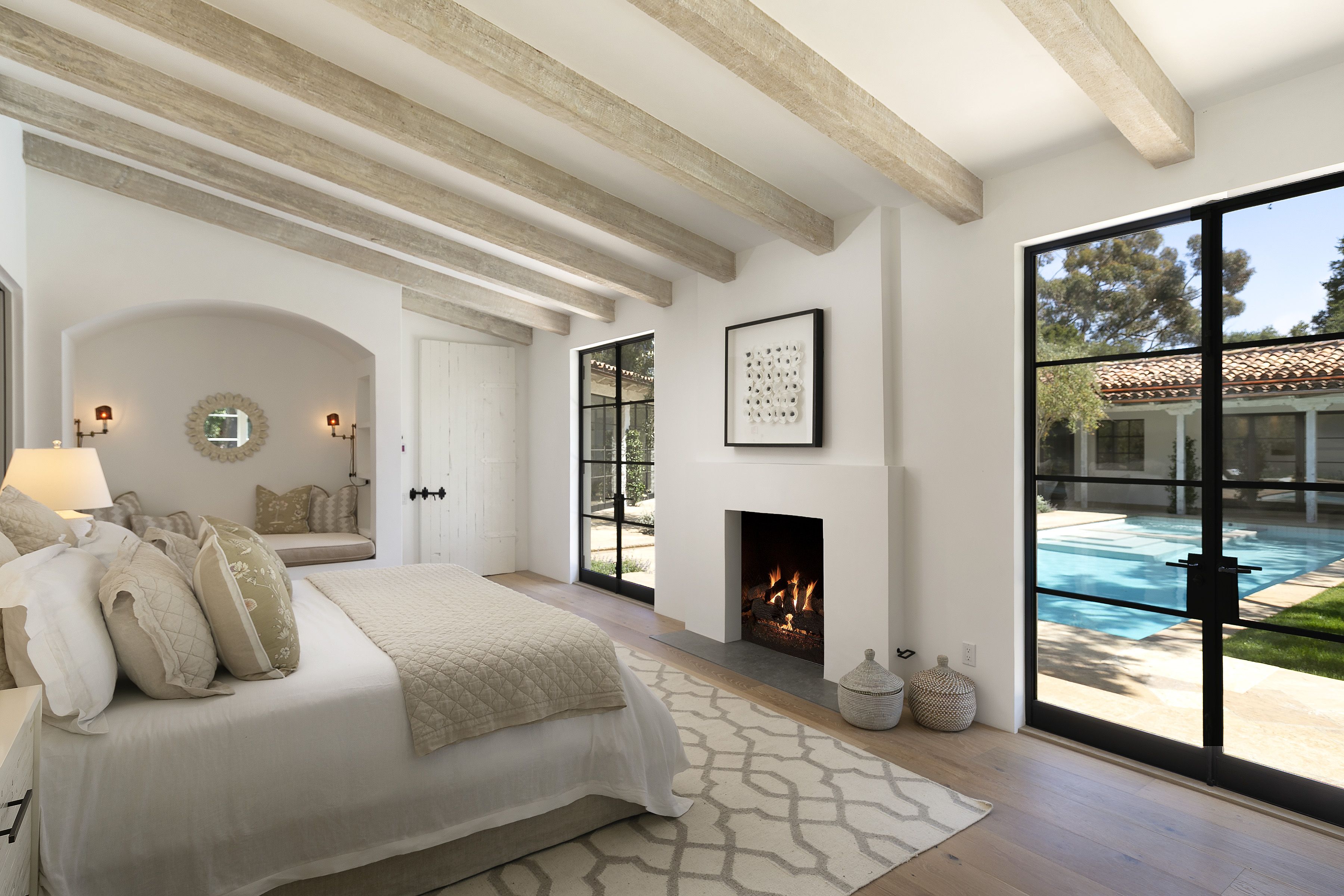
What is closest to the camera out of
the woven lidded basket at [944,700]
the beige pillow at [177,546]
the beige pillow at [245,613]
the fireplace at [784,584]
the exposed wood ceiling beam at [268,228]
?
the beige pillow at [245,613]

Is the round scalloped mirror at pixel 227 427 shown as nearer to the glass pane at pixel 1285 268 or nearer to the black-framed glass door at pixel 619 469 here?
the black-framed glass door at pixel 619 469

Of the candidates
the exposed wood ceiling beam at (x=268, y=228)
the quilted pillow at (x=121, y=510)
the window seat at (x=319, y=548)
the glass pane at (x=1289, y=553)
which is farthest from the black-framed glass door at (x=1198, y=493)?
the quilted pillow at (x=121, y=510)

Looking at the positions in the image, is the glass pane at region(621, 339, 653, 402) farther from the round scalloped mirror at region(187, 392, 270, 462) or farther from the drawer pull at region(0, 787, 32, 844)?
the drawer pull at region(0, 787, 32, 844)

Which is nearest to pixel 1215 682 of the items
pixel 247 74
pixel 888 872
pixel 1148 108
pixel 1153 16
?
pixel 888 872

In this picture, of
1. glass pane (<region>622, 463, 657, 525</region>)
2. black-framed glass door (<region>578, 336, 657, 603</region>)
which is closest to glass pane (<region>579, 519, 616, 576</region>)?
black-framed glass door (<region>578, 336, 657, 603</region>)

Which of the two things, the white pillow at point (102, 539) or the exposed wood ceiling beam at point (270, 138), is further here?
the exposed wood ceiling beam at point (270, 138)

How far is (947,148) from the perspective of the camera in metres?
3.12

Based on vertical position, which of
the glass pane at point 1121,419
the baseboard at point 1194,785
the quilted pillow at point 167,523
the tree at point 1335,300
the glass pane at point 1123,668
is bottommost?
the baseboard at point 1194,785

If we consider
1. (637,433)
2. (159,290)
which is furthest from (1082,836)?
(159,290)

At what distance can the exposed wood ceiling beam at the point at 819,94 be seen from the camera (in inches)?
87.7

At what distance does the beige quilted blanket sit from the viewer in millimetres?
2098

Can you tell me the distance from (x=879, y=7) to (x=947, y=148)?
960 millimetres

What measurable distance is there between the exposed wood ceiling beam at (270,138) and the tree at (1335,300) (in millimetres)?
3595

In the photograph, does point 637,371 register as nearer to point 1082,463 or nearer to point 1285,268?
point 1082,463
